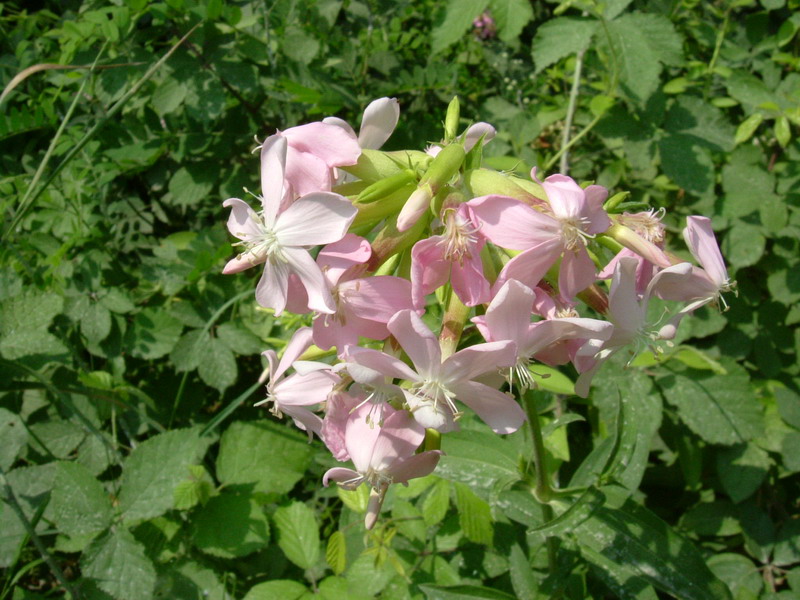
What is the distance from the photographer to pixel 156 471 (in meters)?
1.23

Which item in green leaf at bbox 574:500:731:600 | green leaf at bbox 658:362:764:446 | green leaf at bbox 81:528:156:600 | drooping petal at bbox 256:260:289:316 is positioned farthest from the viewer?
green leaf at bbox 658:362:764:446

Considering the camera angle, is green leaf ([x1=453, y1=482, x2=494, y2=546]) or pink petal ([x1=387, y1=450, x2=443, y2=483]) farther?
green leaf ([x1=453, y1=482, x2=494, y2=546])

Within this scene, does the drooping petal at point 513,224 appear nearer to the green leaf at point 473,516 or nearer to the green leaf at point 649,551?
the green leaf at point 649,551

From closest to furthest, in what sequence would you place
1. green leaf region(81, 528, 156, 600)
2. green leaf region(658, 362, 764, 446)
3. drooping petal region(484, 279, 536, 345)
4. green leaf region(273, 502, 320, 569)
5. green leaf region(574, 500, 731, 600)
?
drooping petal region(484, 279, 536, 345) < green leaf region(574, 500, 731, 600) < green leaf region(81, 528, 156, 600) < green leaf region(273, 502, 320, 569) < green leaf region(658, 362, 764, 446)

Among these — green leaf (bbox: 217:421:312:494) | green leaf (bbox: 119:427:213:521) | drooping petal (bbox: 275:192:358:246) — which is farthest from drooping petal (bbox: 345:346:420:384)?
green leaf (bbox: 217:421:312:494)

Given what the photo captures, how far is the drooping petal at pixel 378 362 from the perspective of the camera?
2.07 ft

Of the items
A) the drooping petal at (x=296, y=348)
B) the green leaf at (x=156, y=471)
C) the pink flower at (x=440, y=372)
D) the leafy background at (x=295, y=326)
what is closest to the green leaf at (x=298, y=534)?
the leafy background at (x=295, y=326)

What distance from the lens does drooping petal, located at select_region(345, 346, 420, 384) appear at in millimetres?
631

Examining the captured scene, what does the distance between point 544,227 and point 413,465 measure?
0.27 meters

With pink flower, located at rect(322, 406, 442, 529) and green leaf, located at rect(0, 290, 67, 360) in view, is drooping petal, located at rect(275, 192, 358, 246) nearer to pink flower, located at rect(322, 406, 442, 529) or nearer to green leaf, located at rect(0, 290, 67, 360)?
pink flower, located at rect(322, 406, 442, 529)

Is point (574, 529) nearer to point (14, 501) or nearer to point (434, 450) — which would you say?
point (434, 450)

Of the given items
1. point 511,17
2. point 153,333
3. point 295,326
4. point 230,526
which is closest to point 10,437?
point 153,333

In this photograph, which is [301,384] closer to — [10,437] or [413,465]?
[413,465]

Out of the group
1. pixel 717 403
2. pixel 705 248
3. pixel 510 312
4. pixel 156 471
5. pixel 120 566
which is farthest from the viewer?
pixel 717 403
